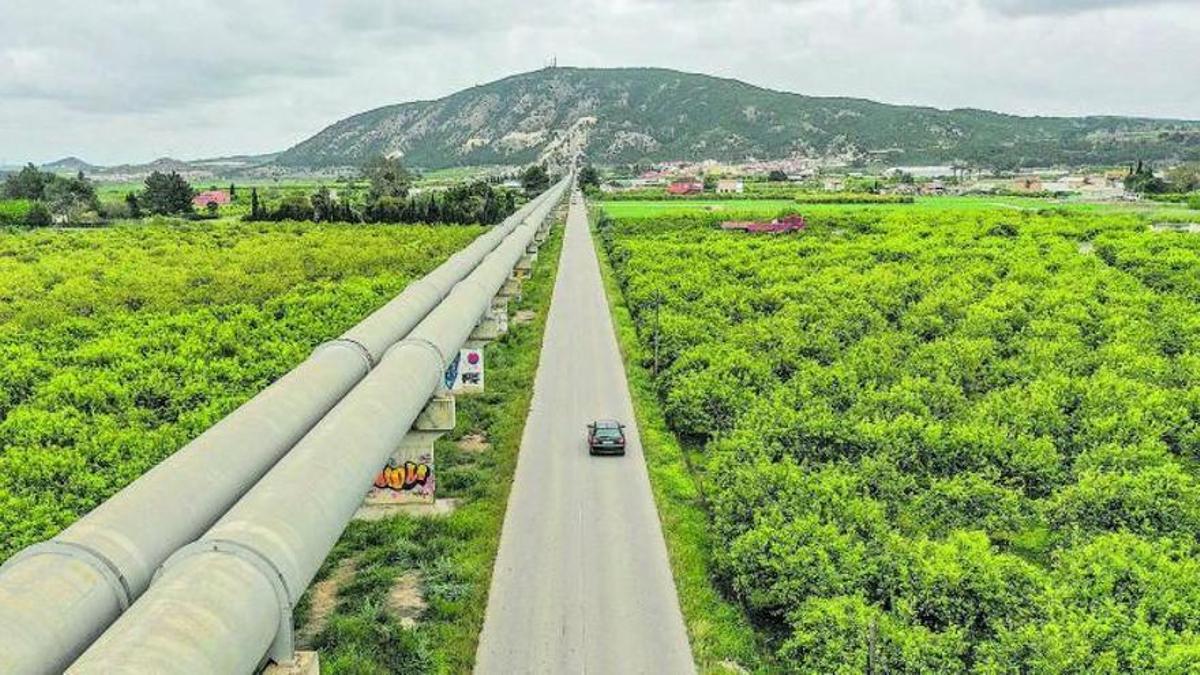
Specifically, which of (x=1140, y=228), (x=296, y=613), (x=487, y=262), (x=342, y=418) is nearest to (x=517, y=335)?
(x=487, y=262)

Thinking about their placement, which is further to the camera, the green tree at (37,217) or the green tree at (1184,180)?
the green tree at (1184,180)

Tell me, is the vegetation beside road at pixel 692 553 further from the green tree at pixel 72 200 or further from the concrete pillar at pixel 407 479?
the green tree at pixel 72 200

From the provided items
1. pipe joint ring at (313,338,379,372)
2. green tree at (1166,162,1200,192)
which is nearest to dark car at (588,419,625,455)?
pipe joint ring at (313,338,379,372)

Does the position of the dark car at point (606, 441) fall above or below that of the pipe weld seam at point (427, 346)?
below

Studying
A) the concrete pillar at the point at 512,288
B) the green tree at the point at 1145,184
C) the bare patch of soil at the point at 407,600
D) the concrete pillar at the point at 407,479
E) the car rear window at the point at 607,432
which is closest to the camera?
the bare patch of soil at the point at 407,600

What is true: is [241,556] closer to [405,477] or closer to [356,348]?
[356,348]

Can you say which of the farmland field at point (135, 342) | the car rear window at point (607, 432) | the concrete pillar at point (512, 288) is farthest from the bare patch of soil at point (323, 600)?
the concrete pillar at point (512, 288)

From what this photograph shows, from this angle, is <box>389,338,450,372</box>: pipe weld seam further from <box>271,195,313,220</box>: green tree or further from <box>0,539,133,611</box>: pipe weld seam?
<box>271,195,313,220</box>: green tree
